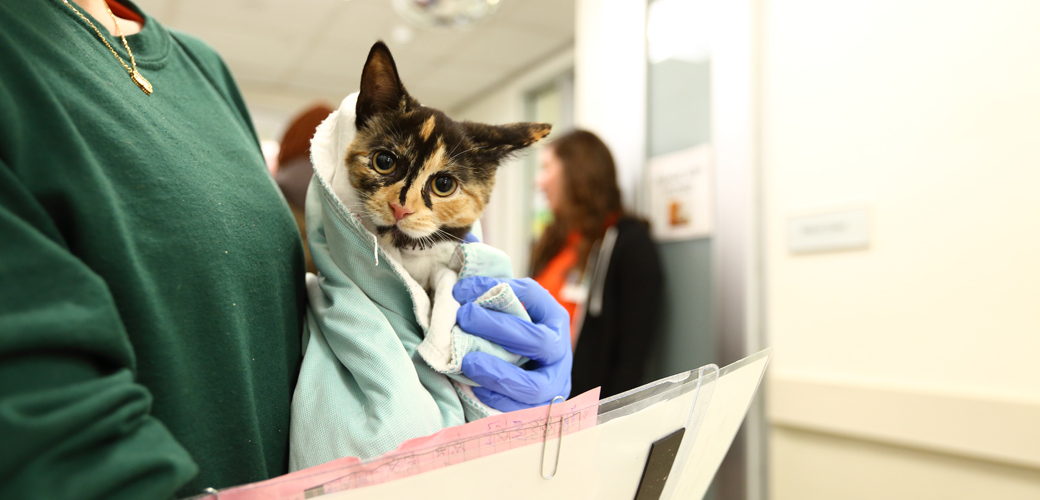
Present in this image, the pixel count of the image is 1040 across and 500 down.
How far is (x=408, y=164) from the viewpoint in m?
0.51

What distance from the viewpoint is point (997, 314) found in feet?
3.95

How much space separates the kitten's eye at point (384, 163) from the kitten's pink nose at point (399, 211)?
0.03 meters

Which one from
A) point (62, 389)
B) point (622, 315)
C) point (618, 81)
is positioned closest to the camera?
point (62, 389)

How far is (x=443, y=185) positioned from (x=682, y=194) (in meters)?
1.53

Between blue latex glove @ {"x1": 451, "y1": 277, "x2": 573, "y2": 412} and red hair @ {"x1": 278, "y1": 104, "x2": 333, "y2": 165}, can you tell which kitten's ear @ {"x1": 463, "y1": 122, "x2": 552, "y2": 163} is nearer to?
blue latex glove @ {"x1": 451, "y1": 277, "x2": 573, "y2": 412}

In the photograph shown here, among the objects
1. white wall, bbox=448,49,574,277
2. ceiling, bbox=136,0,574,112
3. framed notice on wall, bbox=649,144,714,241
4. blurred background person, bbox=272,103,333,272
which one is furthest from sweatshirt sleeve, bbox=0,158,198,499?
white wall, bbox=448,49,574,277

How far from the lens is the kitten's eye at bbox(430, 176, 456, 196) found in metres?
0.53

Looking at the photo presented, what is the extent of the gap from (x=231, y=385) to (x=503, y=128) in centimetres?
32

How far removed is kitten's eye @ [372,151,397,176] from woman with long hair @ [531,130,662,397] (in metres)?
1.31

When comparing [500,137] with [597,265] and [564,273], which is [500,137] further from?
[564,273]

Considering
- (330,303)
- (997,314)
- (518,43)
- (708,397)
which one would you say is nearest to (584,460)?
(708,397)

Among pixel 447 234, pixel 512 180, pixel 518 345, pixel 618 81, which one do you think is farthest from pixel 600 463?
pixel 512 180

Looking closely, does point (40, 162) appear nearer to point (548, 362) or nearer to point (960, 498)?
point (548, 362)

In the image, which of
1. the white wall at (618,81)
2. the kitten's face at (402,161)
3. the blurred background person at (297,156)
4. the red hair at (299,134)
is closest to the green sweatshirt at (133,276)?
the kitten's face at (402,161)
